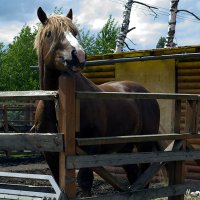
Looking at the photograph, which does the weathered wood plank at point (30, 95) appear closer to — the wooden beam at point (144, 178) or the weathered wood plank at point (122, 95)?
the weathered wood plank at point (122, 95)

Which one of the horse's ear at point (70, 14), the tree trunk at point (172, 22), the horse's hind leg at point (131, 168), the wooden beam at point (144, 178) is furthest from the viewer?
the tree trunk at point (172, 22)

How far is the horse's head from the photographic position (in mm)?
4632

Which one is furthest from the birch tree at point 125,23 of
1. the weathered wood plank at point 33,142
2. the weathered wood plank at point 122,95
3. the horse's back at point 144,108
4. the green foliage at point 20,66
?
the green foliage at point 20,66

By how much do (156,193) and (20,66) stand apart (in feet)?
91.1

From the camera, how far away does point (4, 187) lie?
4469 millimetres

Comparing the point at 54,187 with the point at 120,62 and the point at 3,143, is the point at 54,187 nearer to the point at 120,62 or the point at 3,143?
the point at 3,143

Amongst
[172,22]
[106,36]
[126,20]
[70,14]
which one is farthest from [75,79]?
[106,36]

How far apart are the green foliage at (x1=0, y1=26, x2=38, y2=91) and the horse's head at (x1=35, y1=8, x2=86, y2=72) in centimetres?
2560

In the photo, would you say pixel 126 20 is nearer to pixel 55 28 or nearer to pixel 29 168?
pixel 29 168

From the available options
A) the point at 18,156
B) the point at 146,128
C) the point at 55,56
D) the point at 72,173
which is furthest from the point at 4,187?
the point at 18,156

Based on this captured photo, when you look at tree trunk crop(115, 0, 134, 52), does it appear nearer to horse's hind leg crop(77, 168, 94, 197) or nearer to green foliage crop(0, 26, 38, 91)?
horse's hind leg crop(77, 168, 94, 197)

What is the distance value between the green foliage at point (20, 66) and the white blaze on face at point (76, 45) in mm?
26013

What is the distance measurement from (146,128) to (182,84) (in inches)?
118

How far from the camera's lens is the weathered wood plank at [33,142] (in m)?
4.23
